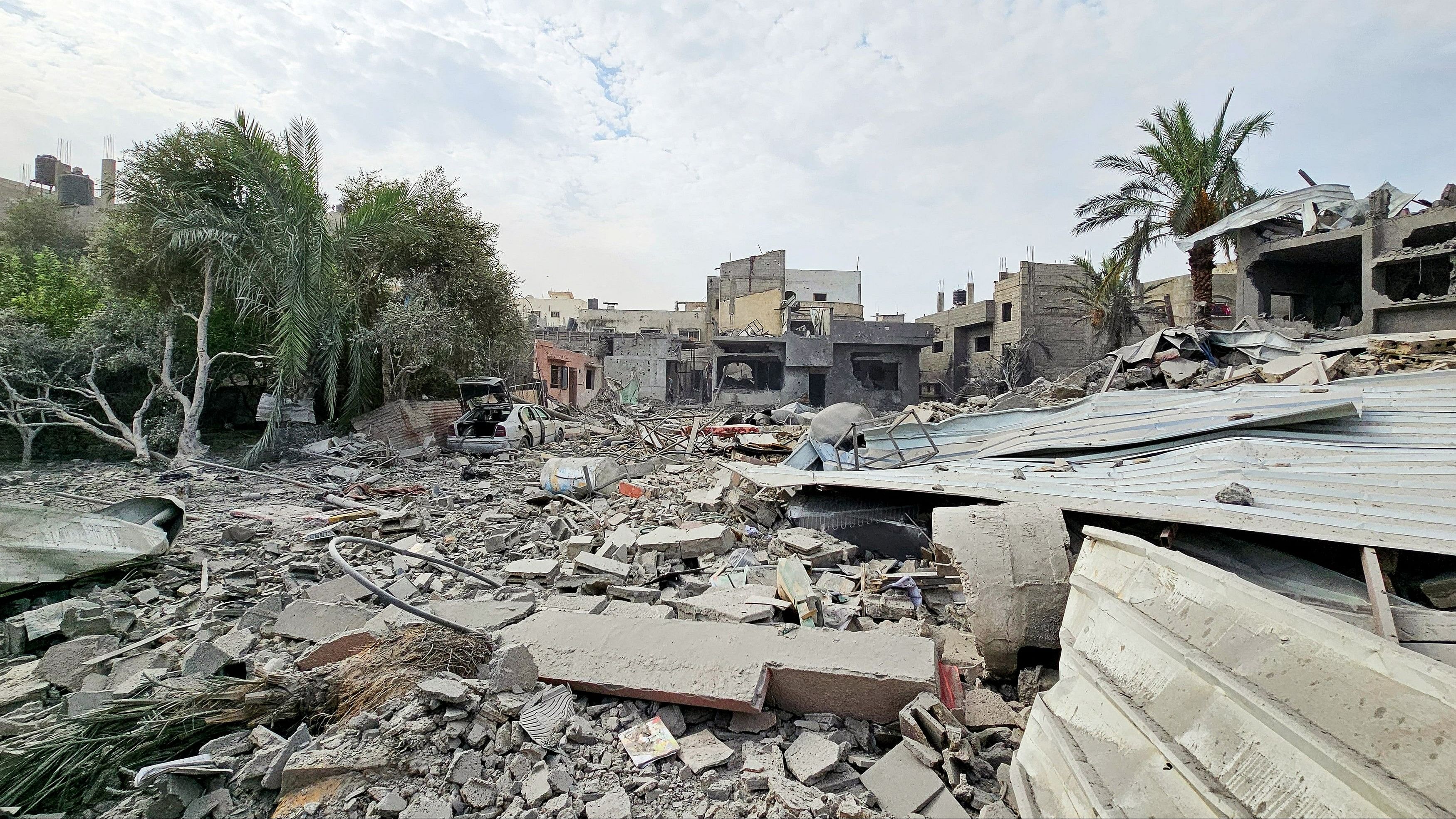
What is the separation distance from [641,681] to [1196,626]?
7.36 feet

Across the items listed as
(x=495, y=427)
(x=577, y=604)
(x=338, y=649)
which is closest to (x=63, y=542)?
(x=338, y=649)

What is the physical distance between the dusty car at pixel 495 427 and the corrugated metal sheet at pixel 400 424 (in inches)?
22.7

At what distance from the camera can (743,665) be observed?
288 centimetres

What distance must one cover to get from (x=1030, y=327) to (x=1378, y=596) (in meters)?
27.6

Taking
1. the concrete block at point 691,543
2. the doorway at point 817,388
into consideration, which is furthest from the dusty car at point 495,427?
the doorway at point 817,388

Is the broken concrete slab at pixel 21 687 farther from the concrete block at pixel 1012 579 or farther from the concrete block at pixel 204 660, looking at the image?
the concrete block at pixel 1012 579

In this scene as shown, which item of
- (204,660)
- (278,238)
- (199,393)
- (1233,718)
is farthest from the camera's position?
(278,238)

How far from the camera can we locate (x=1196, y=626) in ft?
6.41

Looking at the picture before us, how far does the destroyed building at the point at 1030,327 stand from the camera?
2694 centimetres

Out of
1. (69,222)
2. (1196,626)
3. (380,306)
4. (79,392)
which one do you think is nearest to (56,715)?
(1196,626)

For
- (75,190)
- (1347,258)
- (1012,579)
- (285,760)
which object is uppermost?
(75,190)

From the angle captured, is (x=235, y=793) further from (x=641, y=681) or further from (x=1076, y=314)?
(x=1076, y=314)

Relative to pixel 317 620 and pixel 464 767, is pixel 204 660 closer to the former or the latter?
pixel 317 620

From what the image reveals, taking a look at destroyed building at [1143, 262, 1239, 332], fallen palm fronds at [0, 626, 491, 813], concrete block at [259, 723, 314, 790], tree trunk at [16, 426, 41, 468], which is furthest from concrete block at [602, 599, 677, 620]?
destroyed building at [1143, 262, 1239, 332]
